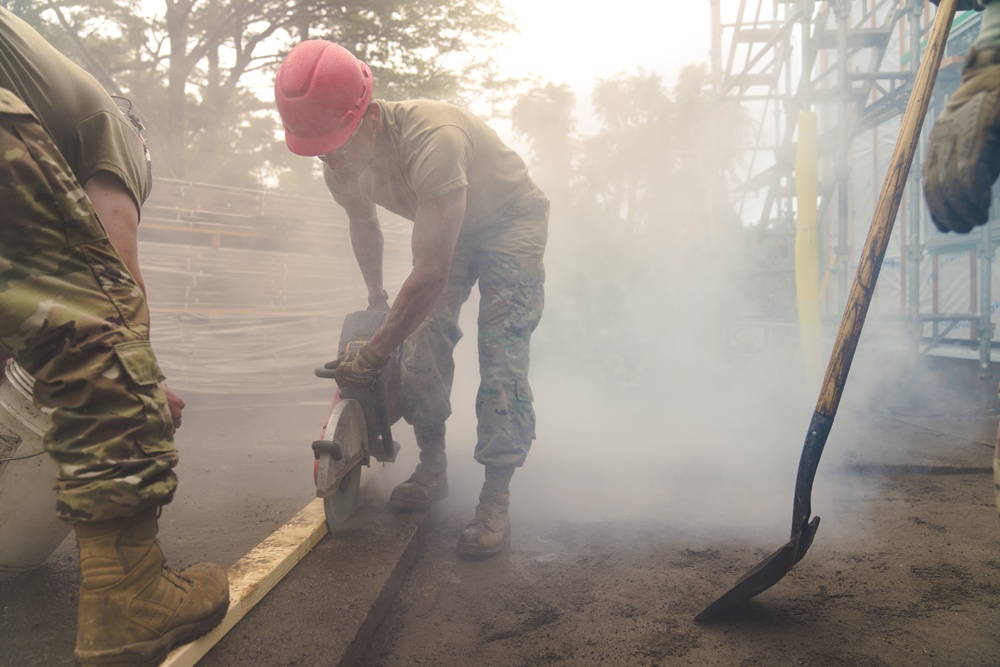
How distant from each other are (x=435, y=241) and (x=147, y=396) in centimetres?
113

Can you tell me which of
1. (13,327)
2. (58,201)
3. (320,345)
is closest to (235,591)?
(13,327)

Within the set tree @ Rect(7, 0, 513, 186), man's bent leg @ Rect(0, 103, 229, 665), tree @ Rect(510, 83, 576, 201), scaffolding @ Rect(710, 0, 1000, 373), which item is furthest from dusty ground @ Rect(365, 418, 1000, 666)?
tree @ Rect(510, 83, 576, 201)

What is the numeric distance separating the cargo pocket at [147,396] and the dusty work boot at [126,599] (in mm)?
157

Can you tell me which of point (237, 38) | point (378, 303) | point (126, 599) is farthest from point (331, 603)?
point (237, 38)

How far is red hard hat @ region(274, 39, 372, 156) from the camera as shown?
77.7 inches

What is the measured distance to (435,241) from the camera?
2082 mm

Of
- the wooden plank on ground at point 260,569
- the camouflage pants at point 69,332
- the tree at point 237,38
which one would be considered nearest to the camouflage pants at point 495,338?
the wooden plank on ground at point 260,569

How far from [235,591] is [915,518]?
2.46 m

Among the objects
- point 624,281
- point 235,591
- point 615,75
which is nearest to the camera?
point 235,591

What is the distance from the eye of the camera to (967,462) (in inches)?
122

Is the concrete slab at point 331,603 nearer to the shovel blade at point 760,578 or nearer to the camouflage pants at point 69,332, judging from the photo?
the camouflage pants at point 69,332

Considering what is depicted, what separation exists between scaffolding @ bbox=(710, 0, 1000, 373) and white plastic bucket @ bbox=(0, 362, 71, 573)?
5971 millimetres

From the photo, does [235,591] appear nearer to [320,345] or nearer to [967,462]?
[967,462]

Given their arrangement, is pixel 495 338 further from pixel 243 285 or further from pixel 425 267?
pixel 243 285
